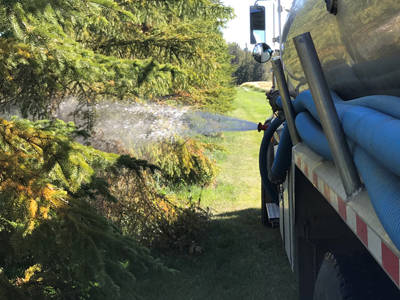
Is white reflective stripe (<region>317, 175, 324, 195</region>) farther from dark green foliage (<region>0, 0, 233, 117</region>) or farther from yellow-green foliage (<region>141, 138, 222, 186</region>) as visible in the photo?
yellow-green foliage (<region>141, 138, 222, 186</region>)

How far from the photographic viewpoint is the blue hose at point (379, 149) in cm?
109

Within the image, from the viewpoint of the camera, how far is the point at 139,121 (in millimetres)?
7383

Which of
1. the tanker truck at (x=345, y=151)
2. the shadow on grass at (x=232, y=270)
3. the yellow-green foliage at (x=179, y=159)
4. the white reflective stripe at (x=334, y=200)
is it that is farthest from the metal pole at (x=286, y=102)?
the yellow-green foliage at (x=179, y=159)

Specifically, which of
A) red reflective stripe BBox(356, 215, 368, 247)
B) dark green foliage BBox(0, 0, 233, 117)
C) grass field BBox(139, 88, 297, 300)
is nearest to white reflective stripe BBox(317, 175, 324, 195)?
red reflective stripe BBox(356, 215, 368, 247)

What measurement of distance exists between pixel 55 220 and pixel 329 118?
159cm

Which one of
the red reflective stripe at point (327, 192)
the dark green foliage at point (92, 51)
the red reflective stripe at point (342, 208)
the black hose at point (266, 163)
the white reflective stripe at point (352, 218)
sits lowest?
the white reflective stripe at point (352, 218)

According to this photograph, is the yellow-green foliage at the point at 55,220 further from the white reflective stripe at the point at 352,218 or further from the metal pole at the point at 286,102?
the white reflective stripe at the point at 352,218

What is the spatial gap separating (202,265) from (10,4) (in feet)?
12.0

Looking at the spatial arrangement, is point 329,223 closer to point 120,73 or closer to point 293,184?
point 293,184

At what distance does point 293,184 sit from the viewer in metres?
2.67

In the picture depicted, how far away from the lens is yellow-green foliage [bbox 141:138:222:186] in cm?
723

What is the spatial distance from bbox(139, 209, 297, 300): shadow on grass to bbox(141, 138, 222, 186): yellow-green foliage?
51.1 inches

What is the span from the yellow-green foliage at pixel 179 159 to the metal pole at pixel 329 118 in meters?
5.51

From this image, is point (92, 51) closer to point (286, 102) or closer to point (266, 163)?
point (266, 163)
